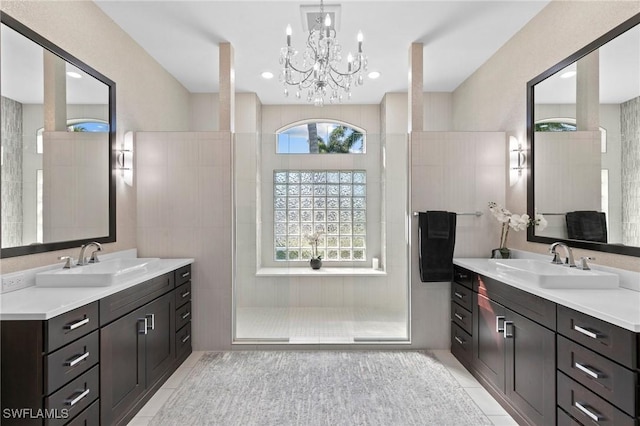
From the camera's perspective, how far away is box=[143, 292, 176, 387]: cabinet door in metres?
2.53

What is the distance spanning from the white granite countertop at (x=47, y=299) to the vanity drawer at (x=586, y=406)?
2.43m

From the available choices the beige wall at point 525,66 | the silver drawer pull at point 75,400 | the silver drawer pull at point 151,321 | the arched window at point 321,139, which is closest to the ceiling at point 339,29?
the beige wall at point 525,66

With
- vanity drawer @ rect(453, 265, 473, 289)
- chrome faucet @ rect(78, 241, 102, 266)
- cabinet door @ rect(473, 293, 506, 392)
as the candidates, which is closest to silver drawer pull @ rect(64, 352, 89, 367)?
chrome faucet @ rect(78, 241, 102, 266)

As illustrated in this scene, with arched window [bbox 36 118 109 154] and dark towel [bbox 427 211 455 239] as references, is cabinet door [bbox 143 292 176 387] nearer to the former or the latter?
arched window [bbox 36 118 109 154]

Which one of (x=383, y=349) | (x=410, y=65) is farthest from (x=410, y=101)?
(x=383, y=349)

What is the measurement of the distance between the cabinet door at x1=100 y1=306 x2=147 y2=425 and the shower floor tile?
1.22 m

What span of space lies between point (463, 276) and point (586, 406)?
1.53 m

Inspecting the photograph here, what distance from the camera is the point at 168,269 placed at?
9.20ft

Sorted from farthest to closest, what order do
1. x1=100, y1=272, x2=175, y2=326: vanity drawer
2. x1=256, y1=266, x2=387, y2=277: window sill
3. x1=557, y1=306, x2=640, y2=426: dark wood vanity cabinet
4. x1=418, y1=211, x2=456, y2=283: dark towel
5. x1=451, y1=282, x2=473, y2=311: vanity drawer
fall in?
x1=256, y1=266, x2=387, y2=277: window sill < x1=418, y1=211, x2=456, y2=283: dark towel < x1=451, y1=282, x2=473, y2=311: vanity drawer < x1=100, y1=272, x2=175, y2=326: vanity drawer < x1=557, y1=306, x2=640, y2=426: dark wood vanity cabinet

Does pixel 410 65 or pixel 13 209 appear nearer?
pixel 13 209

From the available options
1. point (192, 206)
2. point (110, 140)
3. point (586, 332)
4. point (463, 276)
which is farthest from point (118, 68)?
point (586, 332)

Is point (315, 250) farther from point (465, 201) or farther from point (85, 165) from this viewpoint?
point (85, 165)

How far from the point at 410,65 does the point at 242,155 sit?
1.88m

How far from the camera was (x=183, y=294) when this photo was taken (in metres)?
3.21
